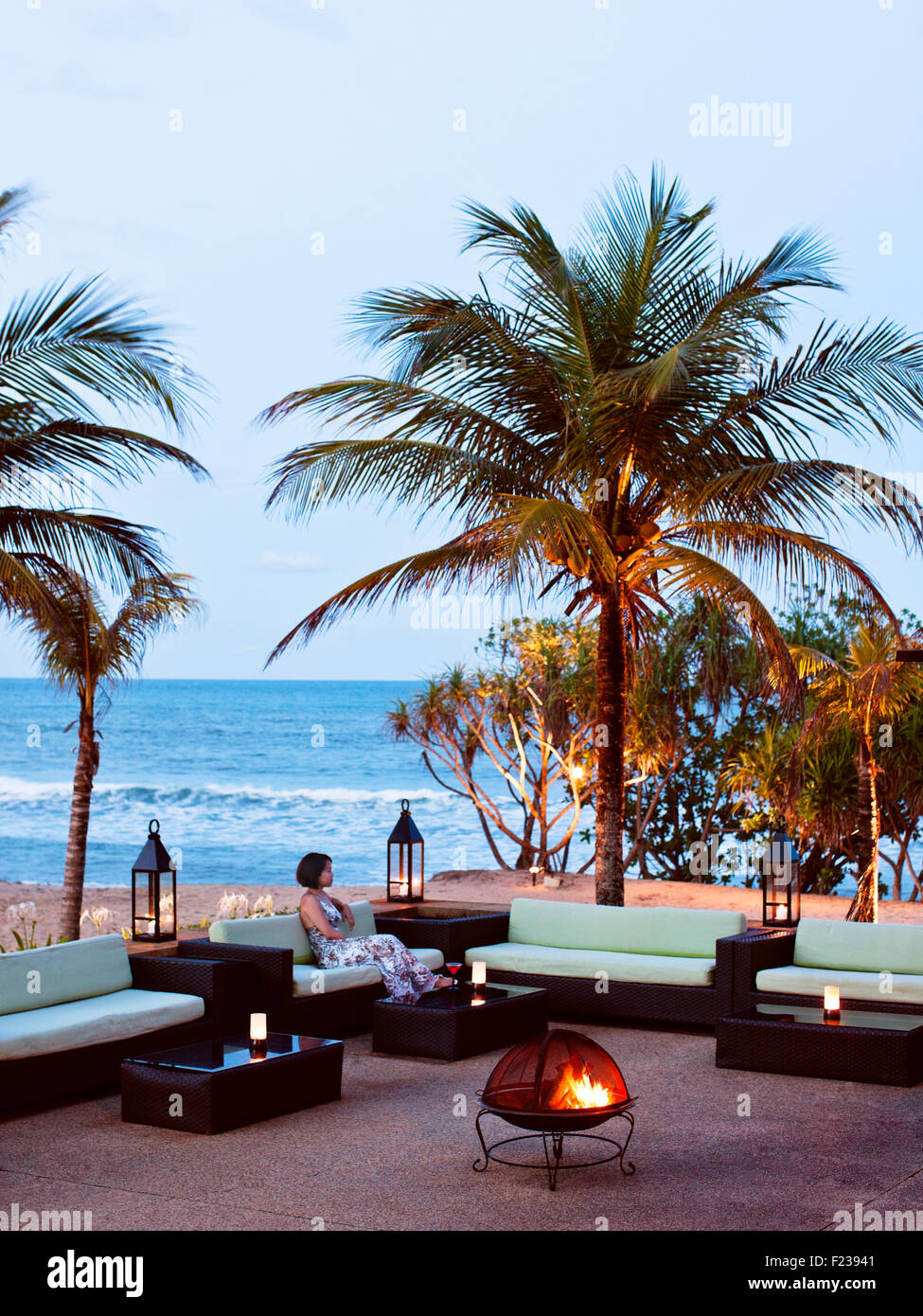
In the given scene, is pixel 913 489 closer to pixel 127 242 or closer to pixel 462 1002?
pixel 462 1002

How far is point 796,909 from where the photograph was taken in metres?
7.73

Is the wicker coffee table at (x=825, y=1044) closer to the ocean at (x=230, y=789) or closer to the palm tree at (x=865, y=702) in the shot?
the palm tree at (x=865, y=702)

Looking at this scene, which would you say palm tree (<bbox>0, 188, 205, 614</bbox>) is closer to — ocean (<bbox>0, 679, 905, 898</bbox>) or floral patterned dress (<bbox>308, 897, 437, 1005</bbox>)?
floral patterned dress (<bbox>308, 897, 437, 1005</bbox>)

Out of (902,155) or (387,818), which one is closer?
(902,155)

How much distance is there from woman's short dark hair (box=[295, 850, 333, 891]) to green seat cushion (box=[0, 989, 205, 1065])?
40.8 inches

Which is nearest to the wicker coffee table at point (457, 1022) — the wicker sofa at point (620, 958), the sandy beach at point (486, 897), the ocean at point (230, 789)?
the wicker sofa at point (620, 958)

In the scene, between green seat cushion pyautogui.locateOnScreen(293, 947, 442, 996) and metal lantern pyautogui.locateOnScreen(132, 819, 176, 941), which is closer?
green seat cushion pyautogui.locateOnScreen(293, 947, 442, 996)

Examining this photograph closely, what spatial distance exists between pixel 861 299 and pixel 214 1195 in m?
6.65

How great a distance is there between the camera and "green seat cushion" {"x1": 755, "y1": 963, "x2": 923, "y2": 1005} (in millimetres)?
6496

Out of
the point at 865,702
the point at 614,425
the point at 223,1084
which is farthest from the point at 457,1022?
the point at 865,702

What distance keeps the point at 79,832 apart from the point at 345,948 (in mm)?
3435

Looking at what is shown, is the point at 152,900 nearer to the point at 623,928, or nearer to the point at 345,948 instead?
the point at 345,948

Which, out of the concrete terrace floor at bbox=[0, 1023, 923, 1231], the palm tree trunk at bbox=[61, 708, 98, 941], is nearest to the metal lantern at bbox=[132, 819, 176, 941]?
the concrete terrace floor at bbox=[0, 1023, 923, 1231]

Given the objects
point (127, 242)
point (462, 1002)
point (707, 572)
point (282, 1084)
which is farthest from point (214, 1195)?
point (127, 242)
